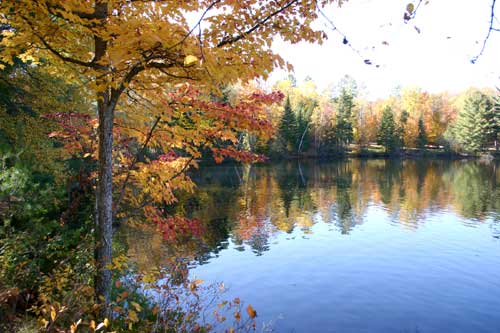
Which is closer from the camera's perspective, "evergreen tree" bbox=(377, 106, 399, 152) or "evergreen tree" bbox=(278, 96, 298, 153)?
"evergreen tree" bbox=(278, 96, 298, 153)

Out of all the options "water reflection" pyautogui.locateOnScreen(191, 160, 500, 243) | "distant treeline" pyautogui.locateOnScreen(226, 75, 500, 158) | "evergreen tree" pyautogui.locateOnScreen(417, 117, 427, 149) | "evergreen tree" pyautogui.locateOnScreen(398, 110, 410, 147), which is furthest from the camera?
"evergreen tree" pyautogui.locateOnScreen(417, 117, 427, 149)

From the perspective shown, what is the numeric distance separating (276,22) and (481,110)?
73733 millimetres

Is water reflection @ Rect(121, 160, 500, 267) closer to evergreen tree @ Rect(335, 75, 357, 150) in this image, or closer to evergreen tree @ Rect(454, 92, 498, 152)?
evergreen tree @ Rect(335, 75, 357, 150)

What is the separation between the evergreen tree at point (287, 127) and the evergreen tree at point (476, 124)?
95.3ft

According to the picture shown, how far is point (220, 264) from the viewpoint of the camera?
14.1 metres

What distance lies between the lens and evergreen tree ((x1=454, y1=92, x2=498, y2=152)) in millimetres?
66812

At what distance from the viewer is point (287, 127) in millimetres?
60906

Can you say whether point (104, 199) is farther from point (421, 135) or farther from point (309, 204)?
point (421, 135)

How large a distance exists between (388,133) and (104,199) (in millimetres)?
69270

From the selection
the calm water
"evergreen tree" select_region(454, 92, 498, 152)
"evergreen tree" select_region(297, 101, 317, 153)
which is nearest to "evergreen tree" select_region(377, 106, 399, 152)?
"evergreen tree" select_region(454, 92, 498, 152)

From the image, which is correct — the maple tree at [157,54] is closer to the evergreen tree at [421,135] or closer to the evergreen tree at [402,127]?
the evergreen tree at [402,127]

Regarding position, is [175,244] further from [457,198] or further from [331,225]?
[457,198]

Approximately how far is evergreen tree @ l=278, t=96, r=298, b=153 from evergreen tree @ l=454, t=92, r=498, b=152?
2904cm

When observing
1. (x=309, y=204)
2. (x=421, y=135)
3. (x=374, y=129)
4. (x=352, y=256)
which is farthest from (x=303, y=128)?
(x=352, y=256)
